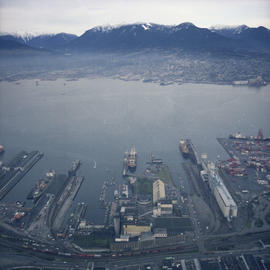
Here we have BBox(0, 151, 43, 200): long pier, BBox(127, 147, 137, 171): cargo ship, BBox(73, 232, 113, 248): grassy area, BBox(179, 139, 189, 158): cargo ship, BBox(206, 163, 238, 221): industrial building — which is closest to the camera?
BBox(73, 232, 113, 248): grassy area

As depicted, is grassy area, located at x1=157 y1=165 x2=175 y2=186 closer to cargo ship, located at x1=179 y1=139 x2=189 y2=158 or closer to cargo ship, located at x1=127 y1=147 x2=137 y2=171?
cargo ship, located at x1=127 y1=147 x2=137 y2=171

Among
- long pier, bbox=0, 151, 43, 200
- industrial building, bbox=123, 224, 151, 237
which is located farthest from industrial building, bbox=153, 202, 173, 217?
long pier, bbox=0, 151, 43, 200

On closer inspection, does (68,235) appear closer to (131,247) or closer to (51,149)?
(131,247)

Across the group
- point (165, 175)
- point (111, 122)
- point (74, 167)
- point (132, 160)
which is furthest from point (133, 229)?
point (111, 122)

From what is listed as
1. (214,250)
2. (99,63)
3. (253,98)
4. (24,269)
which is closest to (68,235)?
(24,269)

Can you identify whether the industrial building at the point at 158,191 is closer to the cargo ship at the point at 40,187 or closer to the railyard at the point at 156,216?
the railyard at the point at 156,216

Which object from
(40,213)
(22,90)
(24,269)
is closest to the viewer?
(24,269)

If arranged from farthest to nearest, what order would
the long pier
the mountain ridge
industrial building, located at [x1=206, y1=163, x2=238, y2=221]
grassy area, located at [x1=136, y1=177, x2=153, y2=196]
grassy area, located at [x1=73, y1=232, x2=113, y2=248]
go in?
the mountain ridge, the long pier, grassy area, located at [x1=136, y1=177, x2=153, y2=196], industrial building, located at [x1=206, y1=163, x2=238, y2=221], grassy area, located at [x1=73, y1=232, x2=113, y2=248]
